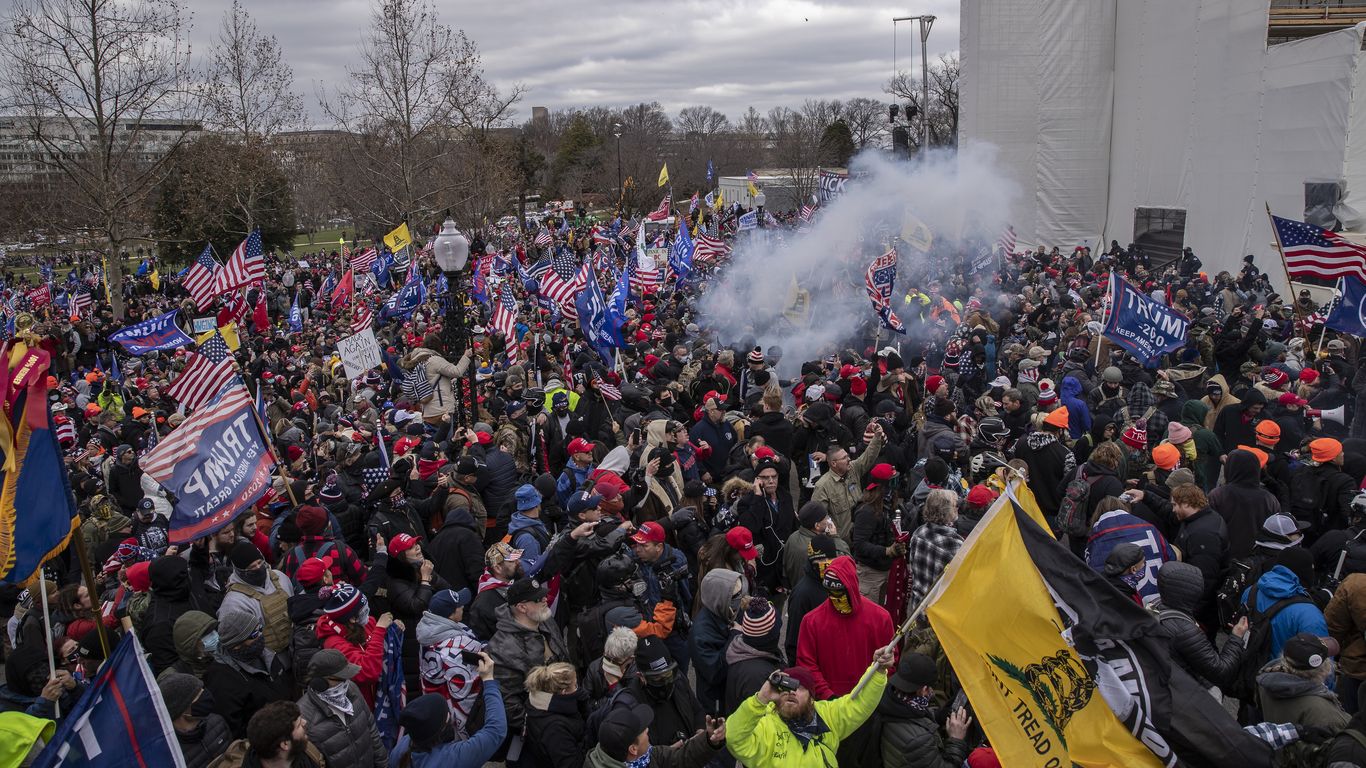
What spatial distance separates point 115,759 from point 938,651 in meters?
3.92

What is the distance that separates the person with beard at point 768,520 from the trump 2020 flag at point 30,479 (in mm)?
4206

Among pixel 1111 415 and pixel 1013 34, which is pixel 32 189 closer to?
pixel 1013 34

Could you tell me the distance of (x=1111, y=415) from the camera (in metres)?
9.24

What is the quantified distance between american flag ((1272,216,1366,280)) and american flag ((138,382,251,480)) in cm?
1140

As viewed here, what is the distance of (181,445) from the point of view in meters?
6.51

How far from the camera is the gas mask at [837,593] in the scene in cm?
482

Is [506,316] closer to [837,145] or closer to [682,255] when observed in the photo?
[682,255]

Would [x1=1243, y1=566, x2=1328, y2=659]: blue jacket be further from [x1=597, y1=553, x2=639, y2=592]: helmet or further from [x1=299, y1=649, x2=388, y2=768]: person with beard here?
[x1=299, y1=649, x2=388, y2=768]: person with beard

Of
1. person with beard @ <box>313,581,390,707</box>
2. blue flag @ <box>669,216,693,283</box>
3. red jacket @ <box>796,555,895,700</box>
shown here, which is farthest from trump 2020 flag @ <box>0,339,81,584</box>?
blue flag @ <box>669,216,693,283</box>

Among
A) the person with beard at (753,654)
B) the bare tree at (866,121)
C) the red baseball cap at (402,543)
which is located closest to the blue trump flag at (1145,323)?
the person with beard at (753,654)

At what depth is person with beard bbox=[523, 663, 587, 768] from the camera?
177 inches

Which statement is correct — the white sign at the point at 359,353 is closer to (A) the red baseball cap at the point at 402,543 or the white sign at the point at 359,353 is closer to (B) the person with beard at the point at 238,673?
(A) the red baseball cap at the point at 402,543

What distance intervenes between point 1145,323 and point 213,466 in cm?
949

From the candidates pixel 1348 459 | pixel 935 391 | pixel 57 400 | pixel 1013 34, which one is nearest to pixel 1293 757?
pixel 1348 459
